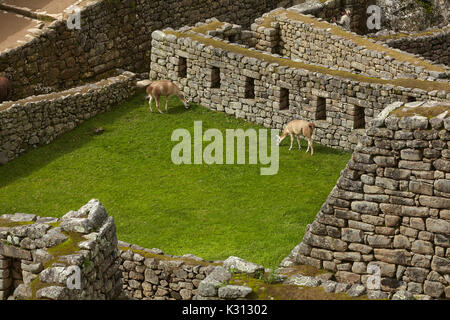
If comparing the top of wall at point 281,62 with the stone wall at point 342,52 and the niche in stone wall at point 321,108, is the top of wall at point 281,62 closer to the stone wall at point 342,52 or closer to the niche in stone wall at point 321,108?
the niche in stone wall at point 321,108

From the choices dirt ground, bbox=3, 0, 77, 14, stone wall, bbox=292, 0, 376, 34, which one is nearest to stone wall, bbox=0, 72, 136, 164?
dirt ground, bbox=3, 0, 77, 14

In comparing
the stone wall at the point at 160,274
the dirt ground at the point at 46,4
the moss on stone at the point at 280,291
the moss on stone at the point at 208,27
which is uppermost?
the dirt ground at the point at 46,4

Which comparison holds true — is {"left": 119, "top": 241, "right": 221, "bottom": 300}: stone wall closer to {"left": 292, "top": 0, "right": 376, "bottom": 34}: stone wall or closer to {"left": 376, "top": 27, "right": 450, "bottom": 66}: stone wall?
{"left": 376, "top": 27, "right": 450, "bottom": 66}: stone wall

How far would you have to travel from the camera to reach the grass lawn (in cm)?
3027

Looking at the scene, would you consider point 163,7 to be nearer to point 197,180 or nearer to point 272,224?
point 197,180

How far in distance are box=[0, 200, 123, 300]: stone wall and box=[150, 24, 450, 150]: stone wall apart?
13424 mm

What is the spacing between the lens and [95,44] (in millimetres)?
43219

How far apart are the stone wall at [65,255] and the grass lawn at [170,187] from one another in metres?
6.18

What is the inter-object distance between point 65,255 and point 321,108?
15.8m

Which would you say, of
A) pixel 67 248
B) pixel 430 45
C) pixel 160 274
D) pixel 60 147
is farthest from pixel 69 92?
pixel 67 248

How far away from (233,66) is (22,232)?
16526 mm

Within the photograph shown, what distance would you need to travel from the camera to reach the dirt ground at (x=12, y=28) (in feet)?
134

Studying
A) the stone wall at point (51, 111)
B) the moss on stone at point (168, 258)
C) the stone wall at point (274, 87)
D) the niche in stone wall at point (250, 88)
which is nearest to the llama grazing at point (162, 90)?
the stone wall at point (274, 87)

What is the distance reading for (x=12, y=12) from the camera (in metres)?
43.4
